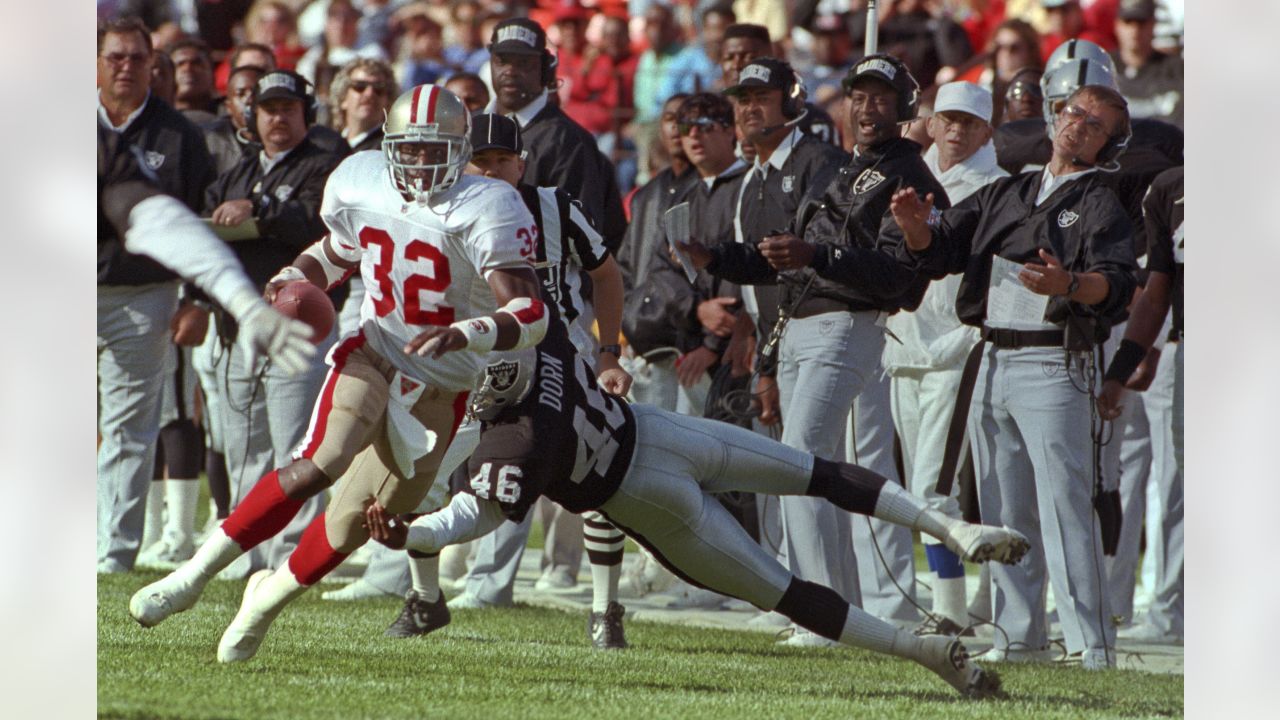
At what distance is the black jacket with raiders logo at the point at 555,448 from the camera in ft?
15.2

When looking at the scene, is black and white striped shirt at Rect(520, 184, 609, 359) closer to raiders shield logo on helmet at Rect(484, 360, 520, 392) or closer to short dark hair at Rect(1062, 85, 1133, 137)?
raiders shield logo on helmet at Rect(484, 360, 520, 392)

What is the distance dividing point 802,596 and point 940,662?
0.40 metres

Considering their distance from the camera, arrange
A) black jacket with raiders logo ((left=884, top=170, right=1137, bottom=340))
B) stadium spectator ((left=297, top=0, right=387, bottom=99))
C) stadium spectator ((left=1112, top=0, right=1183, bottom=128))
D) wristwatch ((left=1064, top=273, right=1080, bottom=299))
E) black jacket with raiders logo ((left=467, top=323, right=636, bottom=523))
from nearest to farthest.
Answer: black jacket with raiders logo ((left=467, top=323, right=636, bottom=523)), wristwatch ((left=1064, top=273, right=1080, bottom=299)), black jacket with raiders logo ((left=884, top=170, right=1137, bottom=340)), stadium spectator ((left=1112, top=0, right=1183, bottom=128)), stadium spectator ((left=297, top=0, right=387, bottom=99))

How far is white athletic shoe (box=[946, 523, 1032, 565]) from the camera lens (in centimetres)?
465

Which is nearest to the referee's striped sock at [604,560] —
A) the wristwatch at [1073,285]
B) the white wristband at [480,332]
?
the white wristband at [480,332]

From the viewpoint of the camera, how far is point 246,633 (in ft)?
15.9

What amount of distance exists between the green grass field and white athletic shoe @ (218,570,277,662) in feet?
0.14

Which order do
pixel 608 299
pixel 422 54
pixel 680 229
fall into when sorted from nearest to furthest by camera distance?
pixel 608 299, pixel 680 229, pixel 422 54

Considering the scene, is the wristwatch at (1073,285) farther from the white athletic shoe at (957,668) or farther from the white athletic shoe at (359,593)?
the white athletic shoe at (359,593)

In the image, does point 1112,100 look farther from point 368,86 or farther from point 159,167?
point 159,167

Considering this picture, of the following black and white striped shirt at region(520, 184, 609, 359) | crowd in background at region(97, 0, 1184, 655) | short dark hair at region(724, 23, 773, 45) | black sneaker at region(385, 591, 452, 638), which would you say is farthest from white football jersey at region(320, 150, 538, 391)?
short dark hair at region(724, 23, 773, 45)

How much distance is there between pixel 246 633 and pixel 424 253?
3.71 ft

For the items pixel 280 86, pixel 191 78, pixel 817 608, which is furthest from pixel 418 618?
pixel 191 78

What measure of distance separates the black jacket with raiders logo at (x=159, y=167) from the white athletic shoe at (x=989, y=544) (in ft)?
11.5
